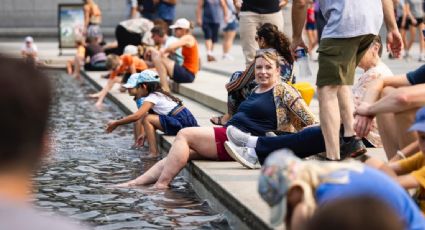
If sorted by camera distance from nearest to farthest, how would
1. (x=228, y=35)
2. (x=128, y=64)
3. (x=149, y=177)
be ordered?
(x=149, y=177), (x=128, y=64), (x=228, y=35)

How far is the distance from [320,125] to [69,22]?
1946 centimetres

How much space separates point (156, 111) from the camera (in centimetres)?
1097

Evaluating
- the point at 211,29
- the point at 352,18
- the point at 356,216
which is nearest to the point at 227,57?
the point at 211,29

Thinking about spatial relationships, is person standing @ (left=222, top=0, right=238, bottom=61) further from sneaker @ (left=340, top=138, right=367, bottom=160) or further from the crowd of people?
sneaker @ (left=340, top=138, right=367, bottom=160)

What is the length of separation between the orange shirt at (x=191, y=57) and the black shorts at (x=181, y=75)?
0.29 ft

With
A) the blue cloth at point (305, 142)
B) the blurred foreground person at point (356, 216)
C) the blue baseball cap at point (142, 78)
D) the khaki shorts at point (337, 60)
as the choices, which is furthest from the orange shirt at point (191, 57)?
the blurred foreground person at point (356, 216)

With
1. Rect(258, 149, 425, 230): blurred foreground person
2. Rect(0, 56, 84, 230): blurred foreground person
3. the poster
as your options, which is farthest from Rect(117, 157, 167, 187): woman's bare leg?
the poster

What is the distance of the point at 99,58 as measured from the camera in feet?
74.2

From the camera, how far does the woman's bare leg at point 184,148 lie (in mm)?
8750

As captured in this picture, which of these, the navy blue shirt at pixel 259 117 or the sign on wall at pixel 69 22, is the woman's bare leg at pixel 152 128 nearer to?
the navy blue shirt at pixel 259 117

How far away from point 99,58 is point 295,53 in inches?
532

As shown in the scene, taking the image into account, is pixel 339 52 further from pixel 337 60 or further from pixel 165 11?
pixel 165 11

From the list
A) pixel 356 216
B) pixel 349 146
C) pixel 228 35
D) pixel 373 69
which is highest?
pixel 356 216

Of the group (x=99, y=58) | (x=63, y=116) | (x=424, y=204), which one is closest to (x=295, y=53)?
(x=424, y=204)
